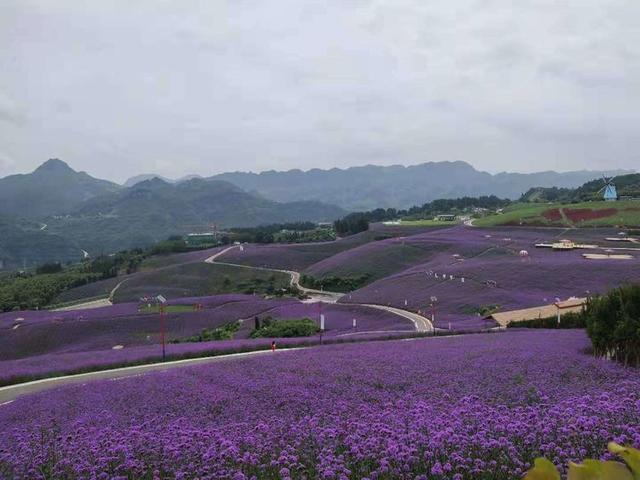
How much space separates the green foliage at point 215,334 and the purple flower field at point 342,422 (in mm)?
33905

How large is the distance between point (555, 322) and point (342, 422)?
34.7m

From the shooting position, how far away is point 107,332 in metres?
58.0

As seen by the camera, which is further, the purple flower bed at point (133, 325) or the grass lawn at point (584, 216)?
the grass lawn at point (584, 216)

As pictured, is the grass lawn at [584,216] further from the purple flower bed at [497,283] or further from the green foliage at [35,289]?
the green foliage at [35,289]

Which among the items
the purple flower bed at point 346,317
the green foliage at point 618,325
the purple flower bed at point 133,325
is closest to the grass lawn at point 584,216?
A: the purple flower bed at point 346,317

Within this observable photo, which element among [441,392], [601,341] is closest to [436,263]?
[601,341]

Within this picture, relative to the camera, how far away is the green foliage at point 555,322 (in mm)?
39594

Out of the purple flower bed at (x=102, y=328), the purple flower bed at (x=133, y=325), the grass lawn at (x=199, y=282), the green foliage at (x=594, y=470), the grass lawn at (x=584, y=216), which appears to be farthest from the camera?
the grass lawn at (x=584, y=216)

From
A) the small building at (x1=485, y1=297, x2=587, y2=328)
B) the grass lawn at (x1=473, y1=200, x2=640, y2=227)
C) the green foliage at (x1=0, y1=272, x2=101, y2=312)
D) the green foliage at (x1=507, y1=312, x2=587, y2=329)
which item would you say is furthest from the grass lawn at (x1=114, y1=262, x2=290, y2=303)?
the green foliage at (x1=507, y1=312, x2=587, y2=329)

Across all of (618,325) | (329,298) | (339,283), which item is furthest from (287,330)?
(339,283)

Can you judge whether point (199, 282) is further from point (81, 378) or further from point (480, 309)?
point (81, 378)

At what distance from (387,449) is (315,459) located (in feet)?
3.96

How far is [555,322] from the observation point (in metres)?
41.0

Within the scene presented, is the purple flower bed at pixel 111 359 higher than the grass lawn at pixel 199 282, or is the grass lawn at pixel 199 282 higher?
the purple flower bed at pixel 111 359
